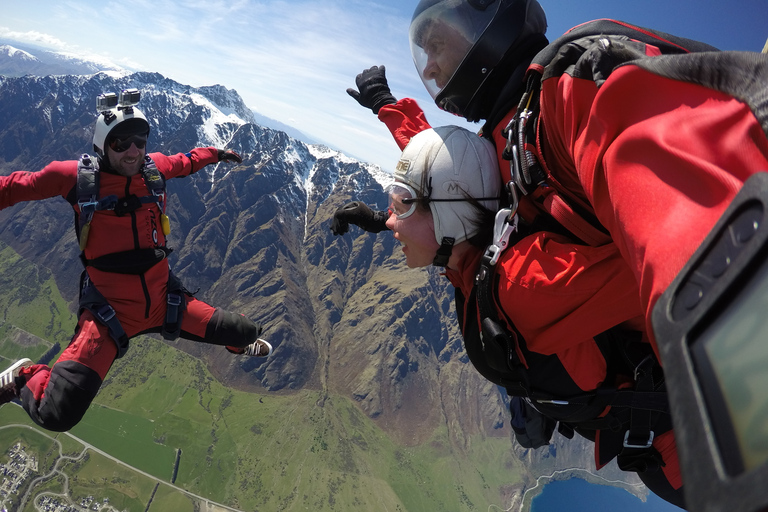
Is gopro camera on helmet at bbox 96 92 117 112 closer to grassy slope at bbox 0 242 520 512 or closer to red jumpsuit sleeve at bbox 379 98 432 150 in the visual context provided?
red jumpsuit sleeve at bbox 379 98 432 150

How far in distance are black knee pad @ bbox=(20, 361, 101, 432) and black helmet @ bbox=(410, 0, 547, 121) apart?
6.02 meters

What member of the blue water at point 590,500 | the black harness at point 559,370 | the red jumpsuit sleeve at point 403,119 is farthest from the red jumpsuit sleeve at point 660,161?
the blue water at point 590,500

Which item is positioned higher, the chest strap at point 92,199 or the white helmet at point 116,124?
the white helmet at point 116,124

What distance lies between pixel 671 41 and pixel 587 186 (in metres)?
1.11

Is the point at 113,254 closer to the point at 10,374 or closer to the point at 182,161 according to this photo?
the point at 182,161

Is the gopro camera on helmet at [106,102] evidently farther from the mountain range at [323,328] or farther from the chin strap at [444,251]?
the mountain range at [323,328]

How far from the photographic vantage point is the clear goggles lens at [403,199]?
3.02m

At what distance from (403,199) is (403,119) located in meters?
1.69

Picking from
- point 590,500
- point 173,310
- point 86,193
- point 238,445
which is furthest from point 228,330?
point 590,500

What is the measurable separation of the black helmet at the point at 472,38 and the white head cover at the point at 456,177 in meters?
0.46

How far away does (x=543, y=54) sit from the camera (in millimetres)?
2113

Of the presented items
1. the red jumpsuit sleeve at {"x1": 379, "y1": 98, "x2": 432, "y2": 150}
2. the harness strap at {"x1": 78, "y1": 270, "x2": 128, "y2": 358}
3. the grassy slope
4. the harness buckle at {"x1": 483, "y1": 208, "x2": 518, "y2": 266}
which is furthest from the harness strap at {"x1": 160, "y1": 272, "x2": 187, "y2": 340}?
the grassy slope

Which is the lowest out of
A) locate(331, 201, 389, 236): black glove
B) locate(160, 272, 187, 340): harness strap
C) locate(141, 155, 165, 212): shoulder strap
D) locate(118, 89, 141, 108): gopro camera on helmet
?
locate(160, 272, 187, 340): harness strap

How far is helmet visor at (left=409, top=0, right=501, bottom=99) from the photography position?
2971 millimetres
